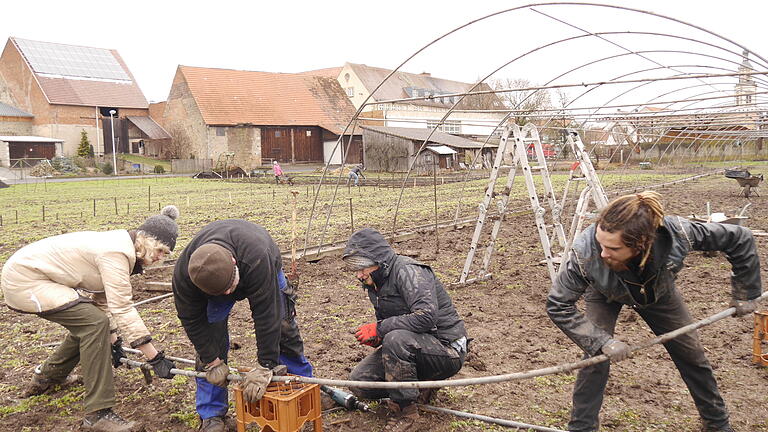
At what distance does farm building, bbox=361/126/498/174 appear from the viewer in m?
34.7

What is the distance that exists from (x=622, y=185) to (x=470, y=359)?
61.2 feet

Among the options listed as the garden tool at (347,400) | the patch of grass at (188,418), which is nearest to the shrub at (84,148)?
the patch of grass at (188,418)

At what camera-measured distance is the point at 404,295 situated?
11.2 feet

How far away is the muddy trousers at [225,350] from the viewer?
3.33m

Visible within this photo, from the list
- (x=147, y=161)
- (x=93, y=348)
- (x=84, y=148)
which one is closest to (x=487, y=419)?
(x=93, y=348)

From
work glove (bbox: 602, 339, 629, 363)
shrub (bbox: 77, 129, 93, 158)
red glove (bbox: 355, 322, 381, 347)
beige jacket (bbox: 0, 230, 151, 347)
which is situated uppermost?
shrub (bbox: 77, 129, 93, 158)

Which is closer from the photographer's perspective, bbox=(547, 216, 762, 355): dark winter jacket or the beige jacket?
bbox=(547, 216, 762, 355): dark winter jacket

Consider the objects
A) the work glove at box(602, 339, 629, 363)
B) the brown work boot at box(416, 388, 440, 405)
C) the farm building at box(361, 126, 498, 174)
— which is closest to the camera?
the work glove at box(602, 339, 629, 363)

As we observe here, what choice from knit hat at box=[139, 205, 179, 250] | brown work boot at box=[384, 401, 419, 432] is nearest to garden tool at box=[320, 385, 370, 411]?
brown work boot at box=[384, 401, 419, 432]

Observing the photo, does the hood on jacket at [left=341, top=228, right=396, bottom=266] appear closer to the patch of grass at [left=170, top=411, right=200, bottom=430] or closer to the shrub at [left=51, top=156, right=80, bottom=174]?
the patch of grass at [left=170, top=411, right=200, bottom=430]

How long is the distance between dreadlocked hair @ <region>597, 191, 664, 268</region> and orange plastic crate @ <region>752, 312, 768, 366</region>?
2.20m

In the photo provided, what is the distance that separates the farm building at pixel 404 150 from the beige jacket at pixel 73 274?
3021 cm

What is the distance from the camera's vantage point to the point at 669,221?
2660 millimetres

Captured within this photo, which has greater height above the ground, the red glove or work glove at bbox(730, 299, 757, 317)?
work glove at bbox(730, 299, 757, 317)
